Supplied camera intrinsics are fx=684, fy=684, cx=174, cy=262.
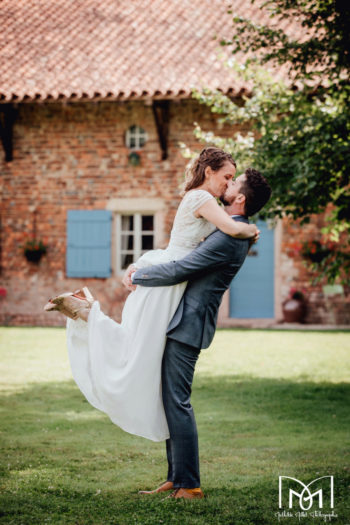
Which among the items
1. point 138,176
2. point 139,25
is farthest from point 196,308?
point 139,25

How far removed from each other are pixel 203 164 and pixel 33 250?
1118cm

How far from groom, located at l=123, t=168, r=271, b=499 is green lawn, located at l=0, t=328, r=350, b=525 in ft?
0.72

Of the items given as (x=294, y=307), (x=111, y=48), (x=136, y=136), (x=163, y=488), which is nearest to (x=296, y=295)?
(x=294, y=307)

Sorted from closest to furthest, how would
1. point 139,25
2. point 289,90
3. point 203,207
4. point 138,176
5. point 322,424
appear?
point 203,207, point 322,424, point 289,90, point 138,176, point 139,25

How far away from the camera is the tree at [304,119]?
20.4 feet

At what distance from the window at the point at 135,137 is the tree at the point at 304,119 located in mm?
7123

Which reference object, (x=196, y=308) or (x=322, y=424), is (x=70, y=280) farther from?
(x=196, y=308)

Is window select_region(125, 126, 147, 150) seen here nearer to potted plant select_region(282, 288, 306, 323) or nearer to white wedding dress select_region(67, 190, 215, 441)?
potted plant select_region(282, 288, 306, 323)

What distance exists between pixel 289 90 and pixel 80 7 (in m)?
10.5

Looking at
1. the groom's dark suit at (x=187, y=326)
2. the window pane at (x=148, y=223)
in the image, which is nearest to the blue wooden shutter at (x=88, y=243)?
the window pane at (x=148, y=223)

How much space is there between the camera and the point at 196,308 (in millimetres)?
3461

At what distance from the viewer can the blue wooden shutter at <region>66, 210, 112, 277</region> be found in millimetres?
14117

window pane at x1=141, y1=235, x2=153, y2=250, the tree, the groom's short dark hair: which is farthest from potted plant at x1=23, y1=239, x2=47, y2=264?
the groom's short dark hair
